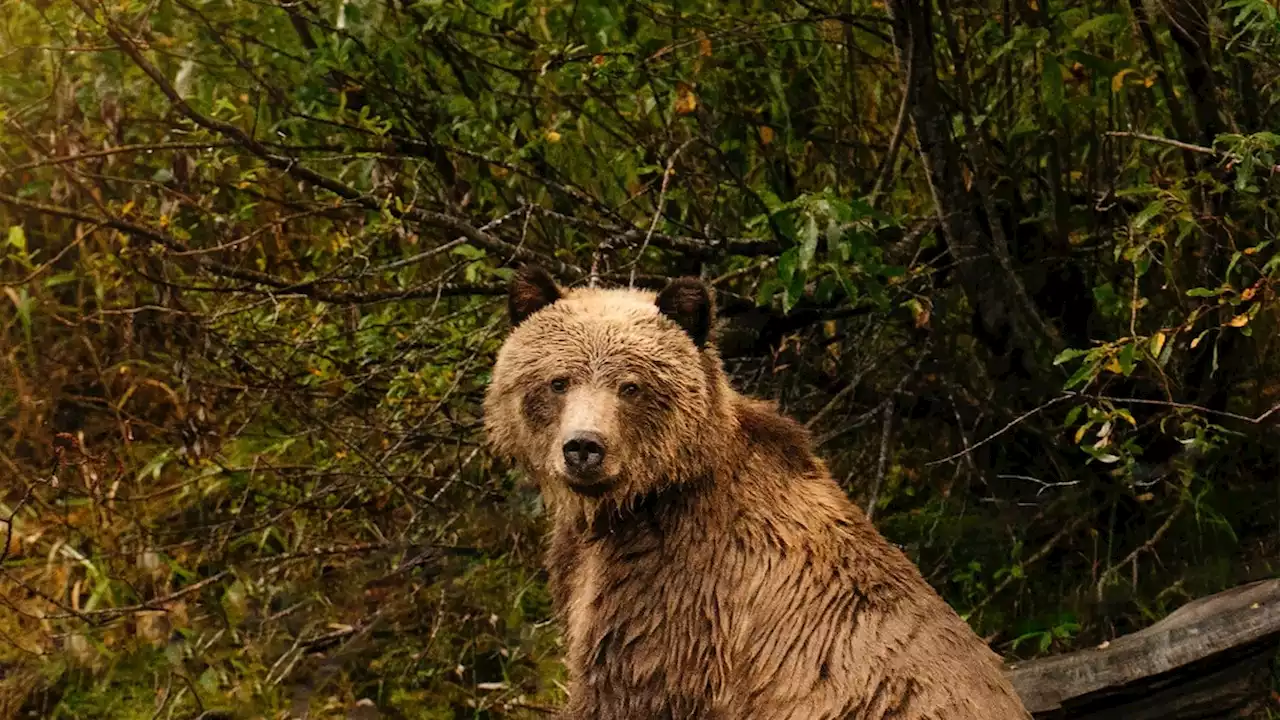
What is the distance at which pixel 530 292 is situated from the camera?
14.0 ft

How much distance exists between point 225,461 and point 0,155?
5.34 feet

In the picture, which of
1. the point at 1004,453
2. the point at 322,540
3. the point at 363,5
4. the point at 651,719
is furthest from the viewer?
the point at 322,540

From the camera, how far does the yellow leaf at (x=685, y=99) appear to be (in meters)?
5.83

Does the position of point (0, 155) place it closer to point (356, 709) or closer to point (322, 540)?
point (322, 540)

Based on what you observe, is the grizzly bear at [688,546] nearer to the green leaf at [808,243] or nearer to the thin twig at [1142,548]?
the green leaf at [808,243]

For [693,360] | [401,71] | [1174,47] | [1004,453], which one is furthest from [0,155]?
[1174,47]

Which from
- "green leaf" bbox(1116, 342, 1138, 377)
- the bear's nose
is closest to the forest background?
"green leaf" bbox(1116, 342, 1138, 377)

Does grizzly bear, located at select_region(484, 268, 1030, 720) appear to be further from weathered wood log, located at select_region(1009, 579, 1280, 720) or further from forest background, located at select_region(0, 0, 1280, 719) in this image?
weathered wood log, located at select_region(1009, 579, 1280, 720)

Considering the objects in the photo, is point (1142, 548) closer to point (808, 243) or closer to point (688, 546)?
point (808, 243)

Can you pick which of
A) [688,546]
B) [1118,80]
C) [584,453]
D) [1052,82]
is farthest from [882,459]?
[584,453]

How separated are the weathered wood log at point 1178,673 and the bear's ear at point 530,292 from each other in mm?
2280

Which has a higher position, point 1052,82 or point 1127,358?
point 1052,82

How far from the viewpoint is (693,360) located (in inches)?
166

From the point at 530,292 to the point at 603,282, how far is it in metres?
1.28
